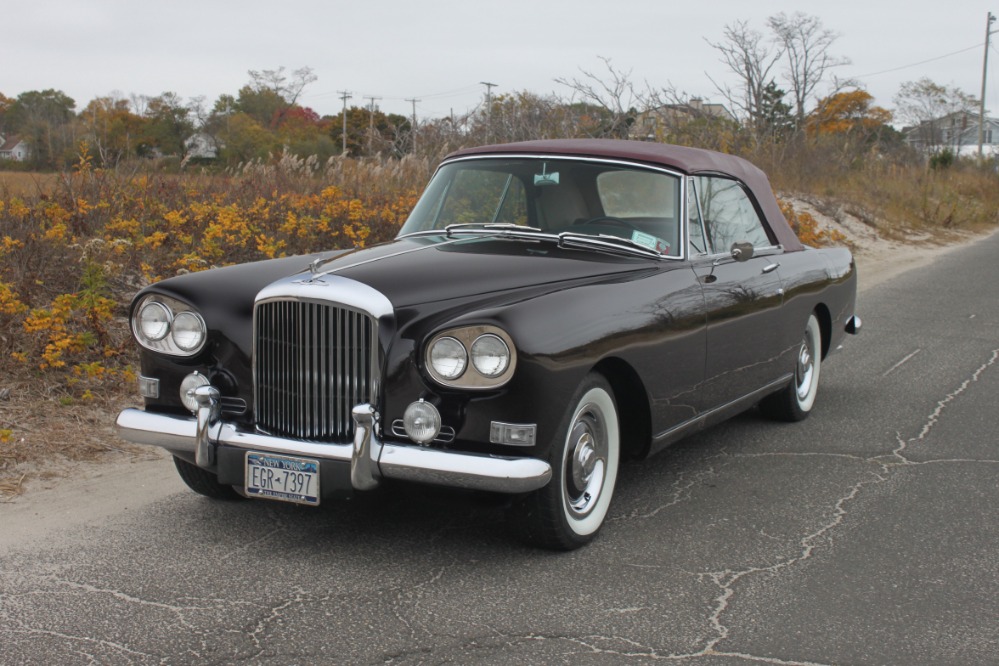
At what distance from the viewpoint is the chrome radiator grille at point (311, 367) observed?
3680mm

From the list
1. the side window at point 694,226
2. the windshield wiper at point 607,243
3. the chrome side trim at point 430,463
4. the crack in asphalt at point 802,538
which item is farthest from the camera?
the side window at point 694,226

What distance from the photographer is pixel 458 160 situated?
528 cm

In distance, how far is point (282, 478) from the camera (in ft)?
12.1

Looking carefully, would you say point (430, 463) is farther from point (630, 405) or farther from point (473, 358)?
point (630, 405)

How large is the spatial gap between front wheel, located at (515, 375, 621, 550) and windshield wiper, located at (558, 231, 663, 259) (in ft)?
2.74

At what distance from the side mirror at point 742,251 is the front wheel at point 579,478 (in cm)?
128

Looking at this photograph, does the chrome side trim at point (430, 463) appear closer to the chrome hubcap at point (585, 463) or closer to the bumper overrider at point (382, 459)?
the bumper overrider at point (382, 459)

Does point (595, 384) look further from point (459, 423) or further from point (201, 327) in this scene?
point (201, 327)

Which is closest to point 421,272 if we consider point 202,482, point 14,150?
point 202,482

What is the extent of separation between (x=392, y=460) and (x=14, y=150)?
1426cm

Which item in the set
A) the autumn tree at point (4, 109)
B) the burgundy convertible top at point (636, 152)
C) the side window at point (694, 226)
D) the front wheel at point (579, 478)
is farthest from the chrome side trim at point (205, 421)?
the autumn tree at point (4, 109)

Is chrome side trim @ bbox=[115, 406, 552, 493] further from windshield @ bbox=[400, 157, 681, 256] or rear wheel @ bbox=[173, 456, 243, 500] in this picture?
windshield @ bbox=[400, 157, 681, 256]

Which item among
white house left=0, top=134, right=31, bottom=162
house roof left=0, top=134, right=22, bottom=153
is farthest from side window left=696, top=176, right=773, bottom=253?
house roof left=0, top=134, right=22, bottom=153

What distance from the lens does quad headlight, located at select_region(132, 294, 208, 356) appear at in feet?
13.1
